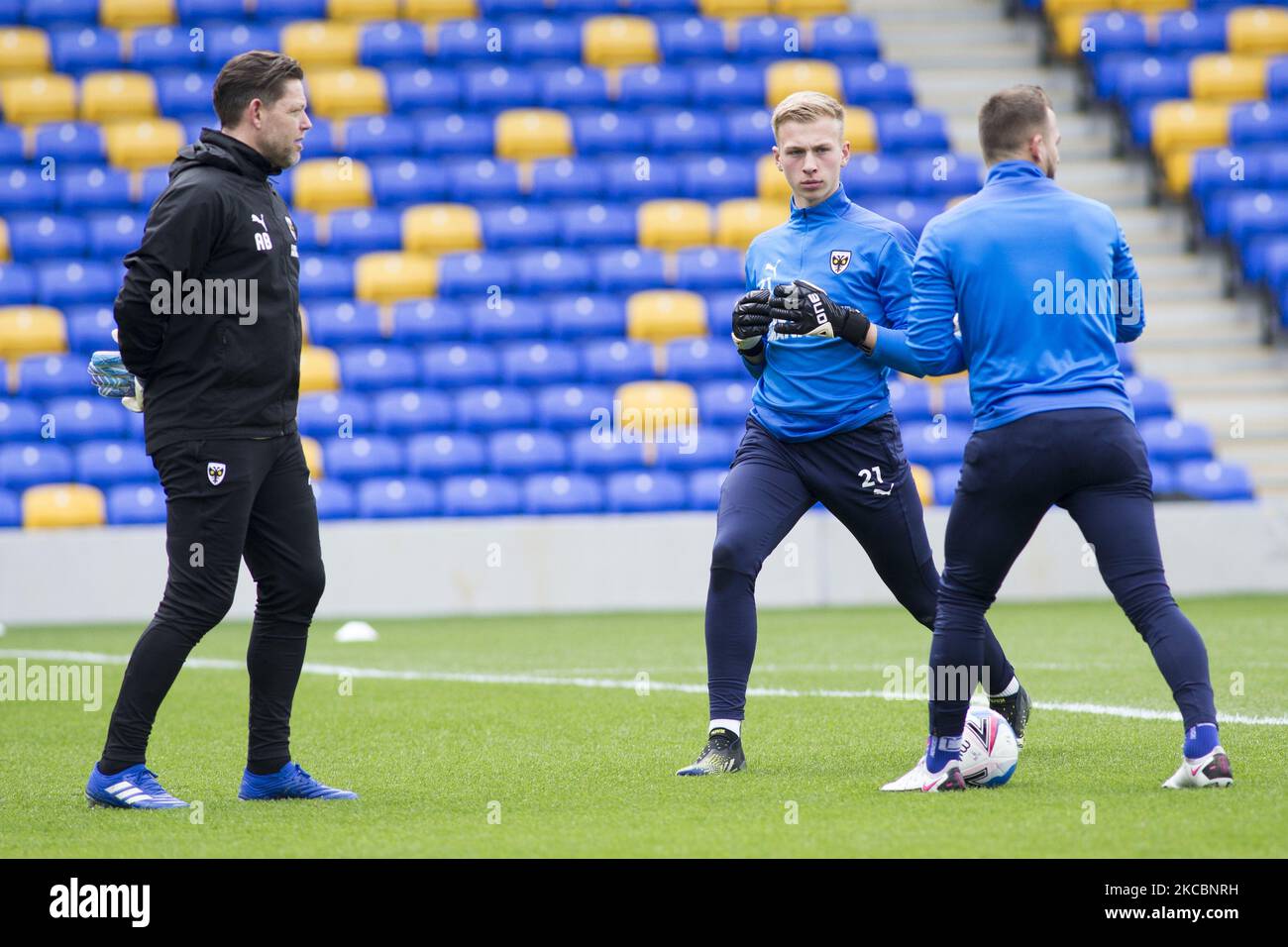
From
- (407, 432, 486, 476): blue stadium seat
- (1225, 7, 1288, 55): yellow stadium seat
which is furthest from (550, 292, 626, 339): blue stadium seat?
(1225, 7, 1288, 55): yellow stadium seat

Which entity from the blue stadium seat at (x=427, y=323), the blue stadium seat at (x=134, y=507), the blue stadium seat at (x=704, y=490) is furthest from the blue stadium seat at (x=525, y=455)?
the blue stadium seat at (x=134, y=507)

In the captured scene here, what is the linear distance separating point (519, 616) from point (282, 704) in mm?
7174

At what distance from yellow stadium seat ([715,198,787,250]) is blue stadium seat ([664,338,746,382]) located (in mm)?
1514

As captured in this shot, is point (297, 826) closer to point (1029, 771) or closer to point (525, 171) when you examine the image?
point (1029, 771)

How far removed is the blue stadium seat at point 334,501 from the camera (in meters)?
12.6

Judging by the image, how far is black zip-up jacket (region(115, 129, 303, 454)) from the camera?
4.53 m

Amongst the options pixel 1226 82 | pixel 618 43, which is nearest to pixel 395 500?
pixel 618 43

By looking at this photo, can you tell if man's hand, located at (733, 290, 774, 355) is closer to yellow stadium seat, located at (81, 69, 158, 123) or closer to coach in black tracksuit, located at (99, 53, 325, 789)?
coach in black tracksuit, located at (99, 53, 325, 789)

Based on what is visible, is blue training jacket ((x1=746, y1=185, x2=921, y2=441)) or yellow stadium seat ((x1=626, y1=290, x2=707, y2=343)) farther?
yellow stadium seat ((x1=626, y1=290, x2=707, y2=343))

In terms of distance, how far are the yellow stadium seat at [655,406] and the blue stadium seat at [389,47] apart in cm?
516

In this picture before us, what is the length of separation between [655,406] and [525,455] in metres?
1.08

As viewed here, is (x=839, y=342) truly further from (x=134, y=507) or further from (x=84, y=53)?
(x=84, y=53)
